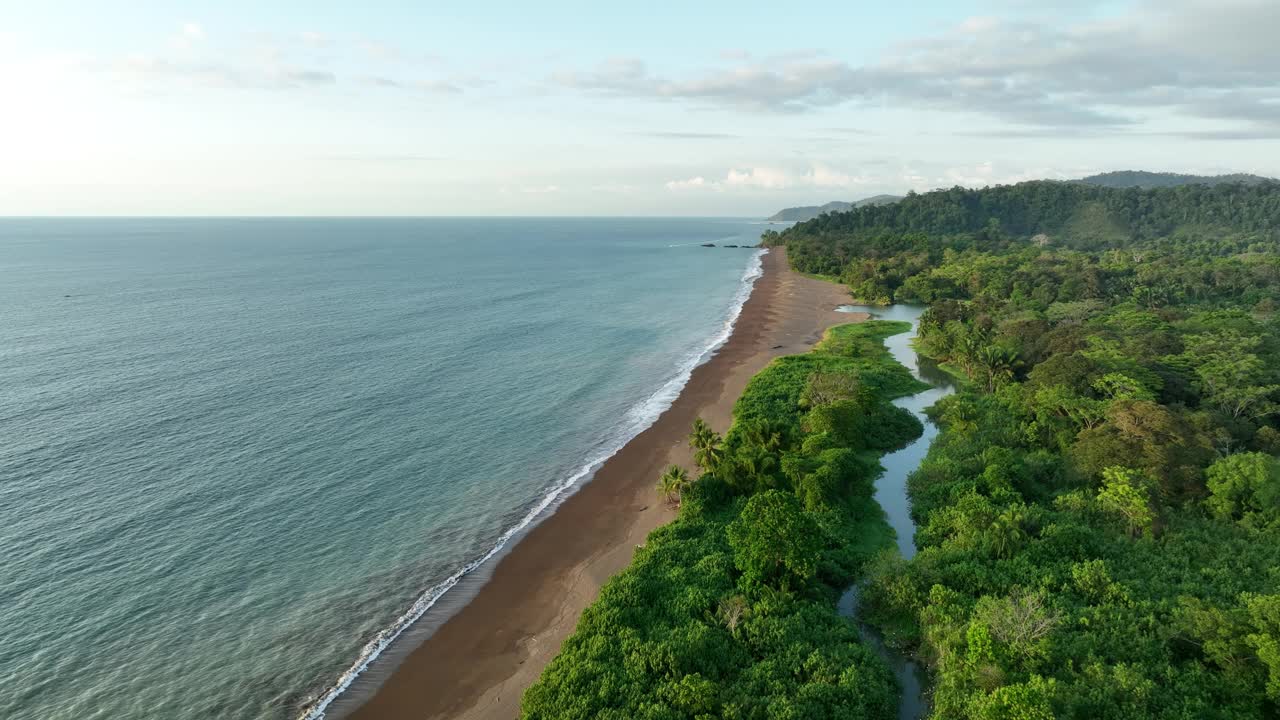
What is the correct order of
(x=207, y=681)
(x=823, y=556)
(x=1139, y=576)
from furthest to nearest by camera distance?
(x=823, y=556) < (x=1139, y=576) < (x=207, y=681)

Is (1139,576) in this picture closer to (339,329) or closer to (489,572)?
(489,572)

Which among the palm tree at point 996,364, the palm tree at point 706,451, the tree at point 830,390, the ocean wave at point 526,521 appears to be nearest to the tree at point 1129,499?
the tree at point 830,390

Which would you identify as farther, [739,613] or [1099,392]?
[1099,392]

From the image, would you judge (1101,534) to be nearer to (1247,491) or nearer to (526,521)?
(1247,491)

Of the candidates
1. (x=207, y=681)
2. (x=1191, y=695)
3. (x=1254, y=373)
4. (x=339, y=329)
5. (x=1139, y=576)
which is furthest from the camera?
(x=339, y=329)

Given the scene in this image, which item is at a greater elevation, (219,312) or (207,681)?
(219,312)

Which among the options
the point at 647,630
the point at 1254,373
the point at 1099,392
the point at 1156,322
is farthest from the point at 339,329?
the point at 1156,322

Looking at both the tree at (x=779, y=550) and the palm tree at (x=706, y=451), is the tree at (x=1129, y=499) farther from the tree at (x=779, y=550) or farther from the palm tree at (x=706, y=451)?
the palm tree at (x=706, y=451)
